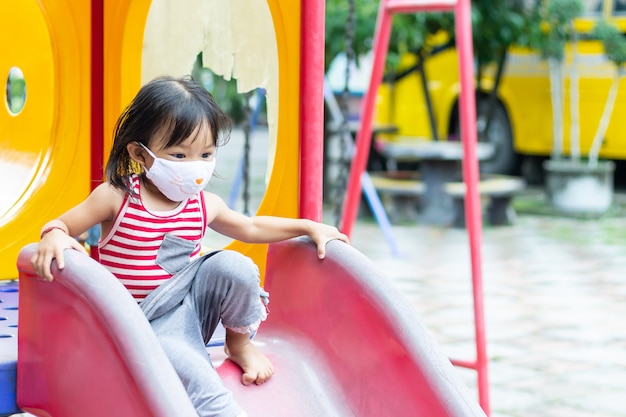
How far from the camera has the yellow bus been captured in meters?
8.16

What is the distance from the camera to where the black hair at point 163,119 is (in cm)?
197

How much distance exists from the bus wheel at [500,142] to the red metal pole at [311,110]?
6.46 m

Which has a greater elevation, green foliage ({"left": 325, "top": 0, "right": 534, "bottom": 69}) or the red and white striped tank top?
green foliage ({"left": 325, "top": 0, "right": 534, "bottom": 69})

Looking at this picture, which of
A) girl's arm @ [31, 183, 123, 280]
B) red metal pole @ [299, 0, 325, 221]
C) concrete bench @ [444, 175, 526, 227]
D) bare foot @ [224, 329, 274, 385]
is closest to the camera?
girl's arm @ [31, 183, 123, 280]


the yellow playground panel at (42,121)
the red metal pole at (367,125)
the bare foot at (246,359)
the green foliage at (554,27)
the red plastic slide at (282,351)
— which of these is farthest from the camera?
the green foliage at (554,27)

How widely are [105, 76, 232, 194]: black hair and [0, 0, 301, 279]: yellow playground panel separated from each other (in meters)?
0.53

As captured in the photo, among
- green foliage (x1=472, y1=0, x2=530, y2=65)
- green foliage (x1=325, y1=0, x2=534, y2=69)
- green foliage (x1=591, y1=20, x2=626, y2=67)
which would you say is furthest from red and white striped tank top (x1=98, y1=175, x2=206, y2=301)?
green foliage (x1=591, y1=20, x2=626, y2=67)

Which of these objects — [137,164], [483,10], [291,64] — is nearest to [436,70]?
[483,10]

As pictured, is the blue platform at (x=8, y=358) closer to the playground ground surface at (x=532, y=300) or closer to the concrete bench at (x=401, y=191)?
the playground ground surface at (x=532, y=300)

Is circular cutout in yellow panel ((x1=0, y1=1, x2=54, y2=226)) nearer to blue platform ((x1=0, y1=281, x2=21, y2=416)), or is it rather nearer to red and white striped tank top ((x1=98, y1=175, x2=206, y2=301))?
A: blue platform ((x1=0, y1=281, x2=21, y2=416))

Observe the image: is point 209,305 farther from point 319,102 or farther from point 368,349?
point 319,102

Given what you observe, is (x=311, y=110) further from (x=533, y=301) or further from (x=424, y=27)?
(x=424, y=27)

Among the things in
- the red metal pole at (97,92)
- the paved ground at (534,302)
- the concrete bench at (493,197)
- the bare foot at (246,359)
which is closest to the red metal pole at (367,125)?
the paved ground at (534,302)

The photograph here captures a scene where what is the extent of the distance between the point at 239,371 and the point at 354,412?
0.25m
